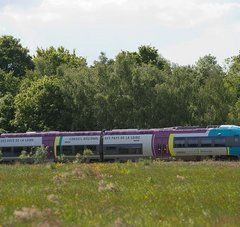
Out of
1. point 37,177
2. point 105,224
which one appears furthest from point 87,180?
point 105,224

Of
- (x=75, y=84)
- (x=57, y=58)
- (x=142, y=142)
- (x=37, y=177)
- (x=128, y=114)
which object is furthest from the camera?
(x=57, y=58)

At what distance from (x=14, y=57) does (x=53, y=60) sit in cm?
797

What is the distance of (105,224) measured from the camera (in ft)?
50.7

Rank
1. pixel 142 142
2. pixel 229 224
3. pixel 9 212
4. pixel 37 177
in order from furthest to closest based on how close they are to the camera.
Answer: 1. pixel 142 142
2. pixel 37 177
3. pixel 9 212
4. pixel 229 224

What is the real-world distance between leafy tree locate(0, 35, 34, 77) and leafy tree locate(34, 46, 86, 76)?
2.39 meters

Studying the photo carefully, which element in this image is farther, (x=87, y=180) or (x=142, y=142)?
(x=142, y=142)

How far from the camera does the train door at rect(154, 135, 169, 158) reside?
5134 centimetres

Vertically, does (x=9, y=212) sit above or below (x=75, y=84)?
below

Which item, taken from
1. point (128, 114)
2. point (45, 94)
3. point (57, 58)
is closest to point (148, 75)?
point (128, 114)

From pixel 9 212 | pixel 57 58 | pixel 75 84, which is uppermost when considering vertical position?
pixel 57 58

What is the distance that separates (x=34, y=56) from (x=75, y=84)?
54.4m

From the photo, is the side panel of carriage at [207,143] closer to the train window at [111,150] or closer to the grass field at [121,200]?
the train window at [111,150]

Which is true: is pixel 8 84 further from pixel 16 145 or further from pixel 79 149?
pixel 79 149

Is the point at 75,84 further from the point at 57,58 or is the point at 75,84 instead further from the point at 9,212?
the point at 9,212
